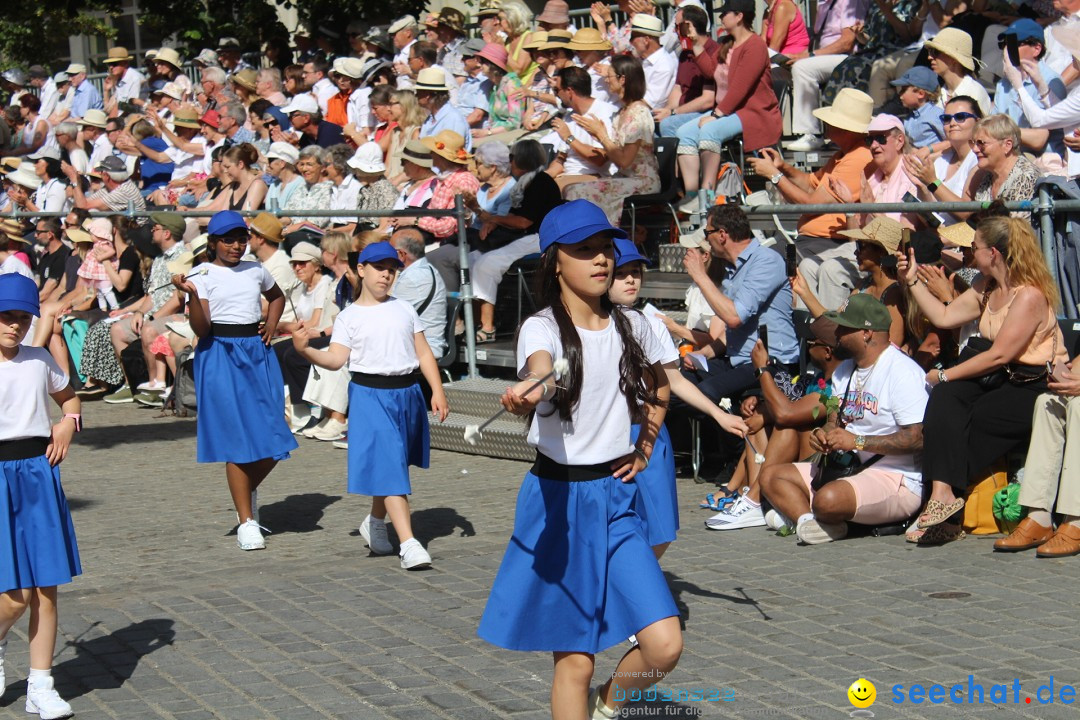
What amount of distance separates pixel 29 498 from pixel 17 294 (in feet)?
2.70

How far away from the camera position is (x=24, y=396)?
5875mm

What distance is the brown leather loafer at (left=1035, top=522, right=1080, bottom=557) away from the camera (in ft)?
24.4

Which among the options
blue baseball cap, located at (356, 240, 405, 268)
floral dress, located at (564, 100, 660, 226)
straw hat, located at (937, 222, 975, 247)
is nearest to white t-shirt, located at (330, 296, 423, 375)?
blue baseball cap, located at (356, 240, 405, 268)

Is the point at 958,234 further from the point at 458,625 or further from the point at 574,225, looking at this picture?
the point at 574,225

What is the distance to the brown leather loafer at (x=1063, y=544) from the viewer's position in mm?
7438

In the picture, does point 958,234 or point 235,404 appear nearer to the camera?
point 958,234

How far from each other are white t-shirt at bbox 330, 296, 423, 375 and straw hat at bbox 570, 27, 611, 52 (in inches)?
229

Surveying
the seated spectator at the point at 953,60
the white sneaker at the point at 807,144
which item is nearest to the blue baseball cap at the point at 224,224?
the seated spectator at the point at 953,60

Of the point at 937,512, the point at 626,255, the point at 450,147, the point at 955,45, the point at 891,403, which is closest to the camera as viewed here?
the point at 626,255

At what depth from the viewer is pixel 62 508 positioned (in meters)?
6.00

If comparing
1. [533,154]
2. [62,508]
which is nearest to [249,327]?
[62,508]

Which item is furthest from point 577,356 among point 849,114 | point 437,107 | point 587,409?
point 437,107

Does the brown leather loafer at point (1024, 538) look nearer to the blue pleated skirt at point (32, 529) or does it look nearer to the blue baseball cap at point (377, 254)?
the blue baseball cap at point (377, 254)

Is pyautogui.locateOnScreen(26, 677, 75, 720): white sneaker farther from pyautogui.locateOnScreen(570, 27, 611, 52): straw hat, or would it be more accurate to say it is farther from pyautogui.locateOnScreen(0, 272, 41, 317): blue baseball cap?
pyautogui.locateOnScreen(570, 27, 611, 52): straw hat
